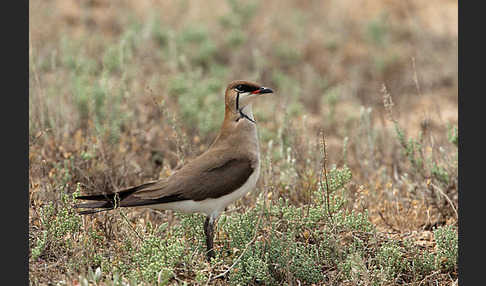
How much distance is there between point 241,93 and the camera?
15.1ft

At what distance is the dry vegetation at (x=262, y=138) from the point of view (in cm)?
425

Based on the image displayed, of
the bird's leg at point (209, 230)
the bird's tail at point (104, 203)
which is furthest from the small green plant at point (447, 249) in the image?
the bird's tail at point (104, 203)

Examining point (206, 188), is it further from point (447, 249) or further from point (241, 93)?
point (447, 249)

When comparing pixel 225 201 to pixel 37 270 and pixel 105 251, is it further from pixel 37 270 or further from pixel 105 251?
pixel 37 270

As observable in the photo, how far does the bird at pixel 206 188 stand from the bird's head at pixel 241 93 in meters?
0.21

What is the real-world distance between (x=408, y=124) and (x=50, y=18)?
486cm

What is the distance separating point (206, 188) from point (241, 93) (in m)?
0.75

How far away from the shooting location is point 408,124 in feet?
25.7

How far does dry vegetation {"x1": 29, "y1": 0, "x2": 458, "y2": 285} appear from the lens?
425cm

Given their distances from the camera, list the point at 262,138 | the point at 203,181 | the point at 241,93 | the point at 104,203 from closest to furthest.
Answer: the point at 104,203 < the point at 203,181 < the point at 241,93 < the point at 262,138

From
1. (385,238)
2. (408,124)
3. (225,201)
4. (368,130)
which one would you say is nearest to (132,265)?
(225,201)

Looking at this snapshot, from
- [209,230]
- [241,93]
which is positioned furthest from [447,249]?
[241,93]

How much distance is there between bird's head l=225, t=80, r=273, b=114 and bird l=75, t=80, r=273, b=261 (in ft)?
0.69

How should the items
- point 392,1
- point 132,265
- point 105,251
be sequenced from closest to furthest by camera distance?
point 132,265
point 105,251
point 392,1
